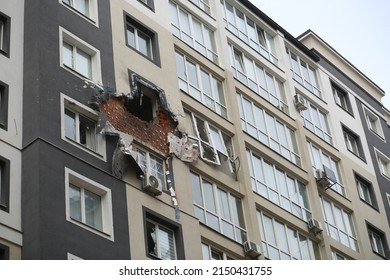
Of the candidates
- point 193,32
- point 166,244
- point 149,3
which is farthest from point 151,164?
point 193,32

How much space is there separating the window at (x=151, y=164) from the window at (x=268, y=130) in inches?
278

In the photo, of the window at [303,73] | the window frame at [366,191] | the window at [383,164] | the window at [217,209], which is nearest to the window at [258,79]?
the window at [303,73]

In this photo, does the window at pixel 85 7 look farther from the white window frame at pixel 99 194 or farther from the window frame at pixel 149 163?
the white window frame at pixel 99 194

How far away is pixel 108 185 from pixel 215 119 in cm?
864

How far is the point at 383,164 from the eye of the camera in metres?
48.3

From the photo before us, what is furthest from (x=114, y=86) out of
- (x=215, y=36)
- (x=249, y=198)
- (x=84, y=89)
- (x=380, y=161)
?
(x=380, y=161)

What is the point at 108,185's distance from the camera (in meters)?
27.9

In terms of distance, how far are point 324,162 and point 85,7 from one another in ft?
48.7

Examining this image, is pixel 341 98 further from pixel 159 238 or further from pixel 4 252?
pixel 4 252

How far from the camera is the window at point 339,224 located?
38.9 m

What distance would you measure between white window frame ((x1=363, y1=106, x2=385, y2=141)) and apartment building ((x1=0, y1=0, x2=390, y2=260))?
227cm

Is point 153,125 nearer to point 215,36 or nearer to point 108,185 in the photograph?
point 108,185

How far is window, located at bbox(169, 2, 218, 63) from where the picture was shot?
3725cm

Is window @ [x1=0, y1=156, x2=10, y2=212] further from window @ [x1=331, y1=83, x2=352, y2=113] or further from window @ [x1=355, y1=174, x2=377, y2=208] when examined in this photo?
window @ [x1=331, y1=83, x2=352, y2=113]
